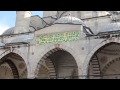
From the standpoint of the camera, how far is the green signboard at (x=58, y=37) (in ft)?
40.3

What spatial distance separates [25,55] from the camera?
44.0 feet

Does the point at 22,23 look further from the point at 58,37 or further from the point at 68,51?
the point at 68,51

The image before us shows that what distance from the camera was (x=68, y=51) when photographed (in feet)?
40.2

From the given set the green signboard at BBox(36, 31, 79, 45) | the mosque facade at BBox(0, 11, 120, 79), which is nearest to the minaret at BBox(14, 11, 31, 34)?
the mosque facade at BBox(0, 11, 120, 79)

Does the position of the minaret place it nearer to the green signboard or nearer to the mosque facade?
the mosque facade

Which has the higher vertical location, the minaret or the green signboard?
the minaret

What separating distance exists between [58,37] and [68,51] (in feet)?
2.98

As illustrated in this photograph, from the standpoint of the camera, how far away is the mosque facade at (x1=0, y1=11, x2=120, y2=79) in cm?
1176

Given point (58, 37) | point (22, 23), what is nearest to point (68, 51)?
point (58, 37)
